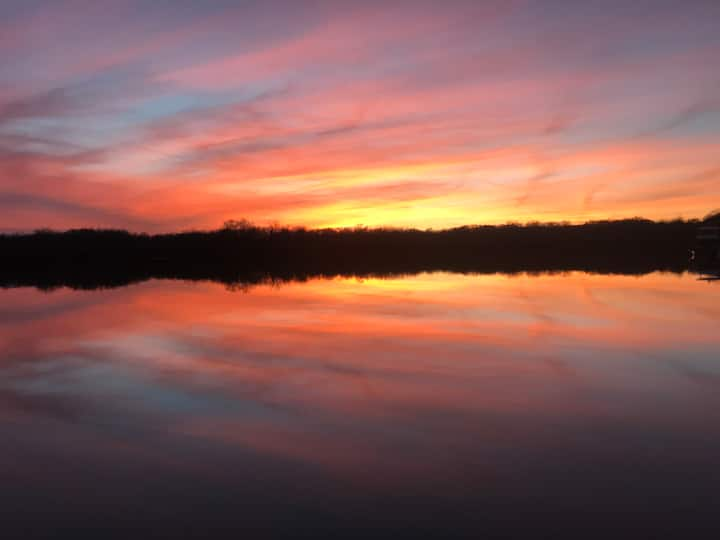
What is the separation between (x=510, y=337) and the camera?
10.2 metres

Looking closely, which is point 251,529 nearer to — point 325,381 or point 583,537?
point 583,537

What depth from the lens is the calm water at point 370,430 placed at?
13.0 ft

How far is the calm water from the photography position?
3973 millimetres

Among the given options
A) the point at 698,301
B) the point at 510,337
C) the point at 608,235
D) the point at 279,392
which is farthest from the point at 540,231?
the point at 279,392

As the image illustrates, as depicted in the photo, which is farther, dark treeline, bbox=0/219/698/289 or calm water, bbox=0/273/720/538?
dark treeline, bbox=0/219/698/289

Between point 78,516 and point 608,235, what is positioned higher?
point 608,235

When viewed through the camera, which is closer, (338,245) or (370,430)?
(370,430)

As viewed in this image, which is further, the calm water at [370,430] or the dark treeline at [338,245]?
the dark treeline at [338,245]

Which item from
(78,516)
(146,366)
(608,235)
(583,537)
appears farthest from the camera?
(608,235)

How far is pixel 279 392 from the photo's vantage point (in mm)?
7027

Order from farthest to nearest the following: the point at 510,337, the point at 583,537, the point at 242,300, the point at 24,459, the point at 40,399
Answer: the point at 242,300, the point at 510,337, the point at 40,399, the point at 24,459, the point at 583,537

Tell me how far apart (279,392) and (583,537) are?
4.01 m

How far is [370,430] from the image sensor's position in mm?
5574

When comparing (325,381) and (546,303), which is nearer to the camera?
(325,381)
